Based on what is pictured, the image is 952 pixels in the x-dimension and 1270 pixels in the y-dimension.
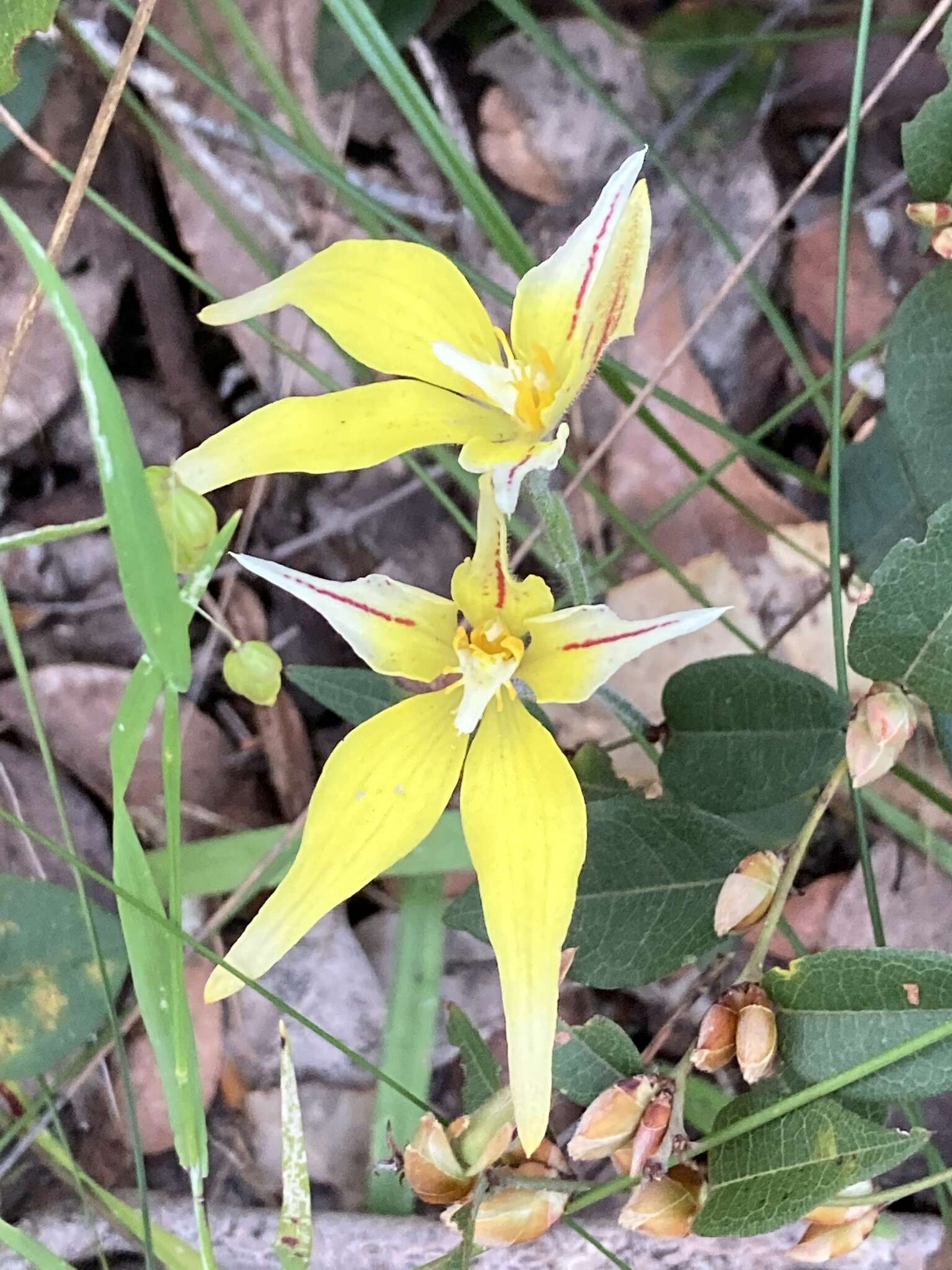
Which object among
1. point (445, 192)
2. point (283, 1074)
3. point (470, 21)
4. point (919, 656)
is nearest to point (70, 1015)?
point (283, 1074)

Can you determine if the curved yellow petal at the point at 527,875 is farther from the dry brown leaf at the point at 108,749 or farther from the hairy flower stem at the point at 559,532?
the dry brown leaf at the point at 108,749

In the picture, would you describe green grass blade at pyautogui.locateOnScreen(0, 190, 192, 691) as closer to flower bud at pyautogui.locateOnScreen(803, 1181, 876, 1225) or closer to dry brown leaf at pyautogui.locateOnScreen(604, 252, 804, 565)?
flower bud at pyautogui.locateOnScreen(803, 1181, 876, 1225)

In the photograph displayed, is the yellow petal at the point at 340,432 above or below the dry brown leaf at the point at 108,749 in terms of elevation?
above

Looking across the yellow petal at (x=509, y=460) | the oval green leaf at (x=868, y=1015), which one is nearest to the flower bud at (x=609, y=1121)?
the oval green leaf at (x=868, y=1015)

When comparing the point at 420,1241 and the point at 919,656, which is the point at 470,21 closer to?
the point at 919,656

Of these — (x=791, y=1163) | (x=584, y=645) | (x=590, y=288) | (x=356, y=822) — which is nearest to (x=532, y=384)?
(x=590, y=288)

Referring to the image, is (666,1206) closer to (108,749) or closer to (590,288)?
(590,288)
